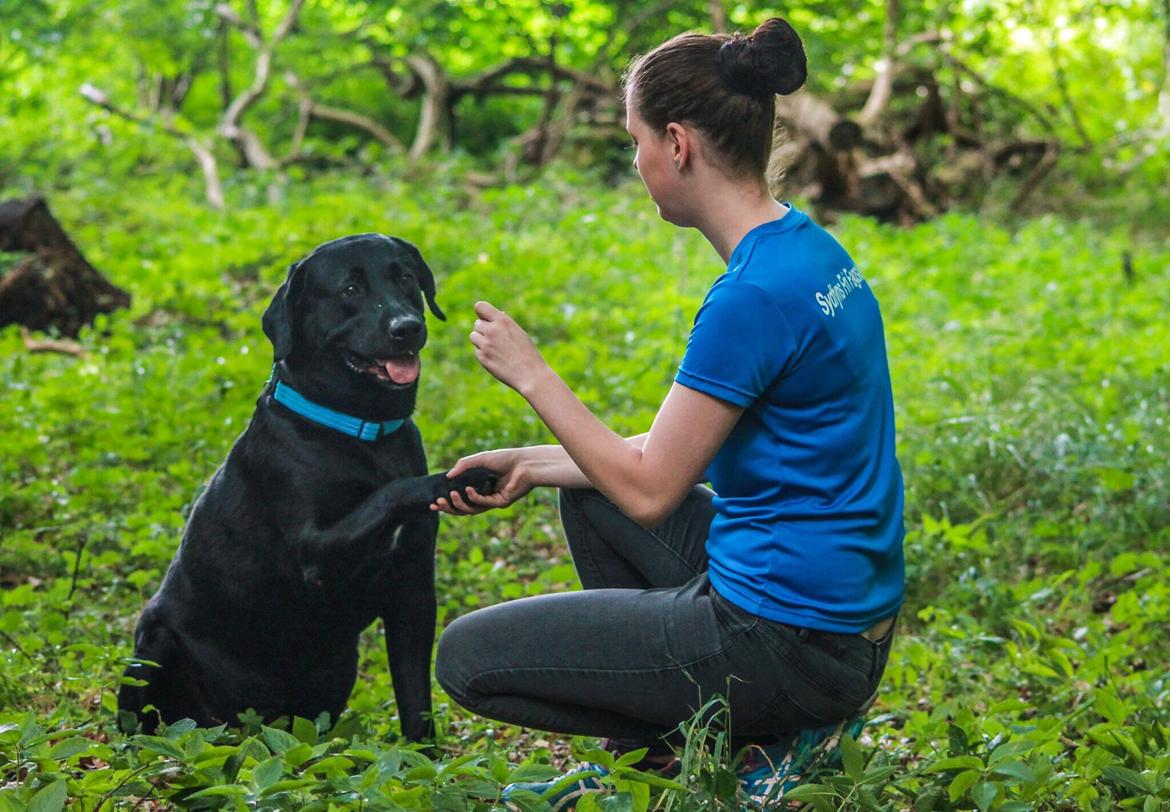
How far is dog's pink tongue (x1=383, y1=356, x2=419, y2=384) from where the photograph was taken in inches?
110

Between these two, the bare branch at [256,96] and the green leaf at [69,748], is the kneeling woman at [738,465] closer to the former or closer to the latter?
the green leaf at [69,748]

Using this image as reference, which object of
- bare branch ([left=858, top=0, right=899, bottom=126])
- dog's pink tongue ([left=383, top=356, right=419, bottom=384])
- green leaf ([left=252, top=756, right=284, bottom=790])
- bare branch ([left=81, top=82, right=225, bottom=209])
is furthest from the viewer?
bare branch ([left=858, top=0, right=899, bottom=126])

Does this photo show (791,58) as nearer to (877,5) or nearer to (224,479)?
(224,479)

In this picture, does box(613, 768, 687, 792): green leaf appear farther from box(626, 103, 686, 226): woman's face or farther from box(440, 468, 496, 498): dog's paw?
box(626, 103, 686, 226): woman's face

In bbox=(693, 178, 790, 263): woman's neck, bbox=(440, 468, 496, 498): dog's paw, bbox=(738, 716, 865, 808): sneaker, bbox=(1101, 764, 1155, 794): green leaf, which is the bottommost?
bbox=(738, 716, 865, 808): sneaker

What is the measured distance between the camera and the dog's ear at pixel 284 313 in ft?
9.42

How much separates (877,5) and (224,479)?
39.4 feet

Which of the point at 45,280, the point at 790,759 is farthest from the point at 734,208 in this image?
the point at 45,280

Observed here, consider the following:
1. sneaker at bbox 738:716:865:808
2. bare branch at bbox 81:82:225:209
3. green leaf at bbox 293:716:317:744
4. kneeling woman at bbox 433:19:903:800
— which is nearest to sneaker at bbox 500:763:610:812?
kneeling woman at bbox 433:19:903:800

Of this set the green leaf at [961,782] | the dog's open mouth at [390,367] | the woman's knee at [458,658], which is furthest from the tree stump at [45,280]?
the green leaf at [961,782]

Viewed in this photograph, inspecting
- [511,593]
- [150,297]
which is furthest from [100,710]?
[150,297]

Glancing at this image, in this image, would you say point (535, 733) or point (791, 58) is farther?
point (535, 733)

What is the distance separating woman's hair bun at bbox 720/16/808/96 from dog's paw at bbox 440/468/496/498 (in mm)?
974

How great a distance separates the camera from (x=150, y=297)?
7.33m
